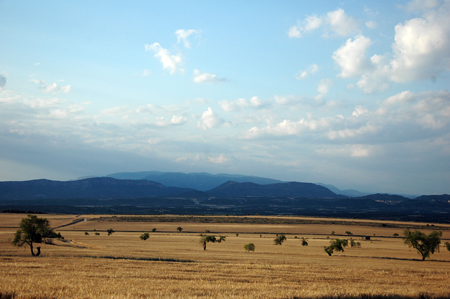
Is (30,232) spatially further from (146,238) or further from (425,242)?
(425,242)

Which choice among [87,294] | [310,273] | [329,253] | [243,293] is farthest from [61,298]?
[329,253]

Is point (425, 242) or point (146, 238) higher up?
point (425, 242)

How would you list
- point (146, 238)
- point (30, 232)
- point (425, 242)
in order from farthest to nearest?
point (146, 238)
point (425, 242)
point (30, 232)

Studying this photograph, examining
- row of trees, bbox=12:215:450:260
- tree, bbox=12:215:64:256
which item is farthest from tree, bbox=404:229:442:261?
tree, bbox=12:215:64:256

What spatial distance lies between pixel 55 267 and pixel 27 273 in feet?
10.6

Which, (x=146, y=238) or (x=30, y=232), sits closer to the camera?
(x=30, y=232)

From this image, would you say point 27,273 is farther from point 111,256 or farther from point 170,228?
point 170,228

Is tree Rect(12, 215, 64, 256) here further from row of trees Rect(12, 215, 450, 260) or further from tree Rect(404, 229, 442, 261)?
tree Rect(404, 229, 442, 261)

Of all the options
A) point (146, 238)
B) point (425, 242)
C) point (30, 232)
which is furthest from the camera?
point (146, 238)

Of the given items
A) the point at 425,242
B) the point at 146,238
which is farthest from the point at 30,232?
the point at 425,242

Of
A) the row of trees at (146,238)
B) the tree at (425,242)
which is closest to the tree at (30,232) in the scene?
the row of trees at (146,238)

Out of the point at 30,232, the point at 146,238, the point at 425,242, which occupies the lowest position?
the point at 146,238

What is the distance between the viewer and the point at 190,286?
16875 mm

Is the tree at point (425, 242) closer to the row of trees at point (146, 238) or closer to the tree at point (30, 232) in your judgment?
the row of trees at point (146, 238)
